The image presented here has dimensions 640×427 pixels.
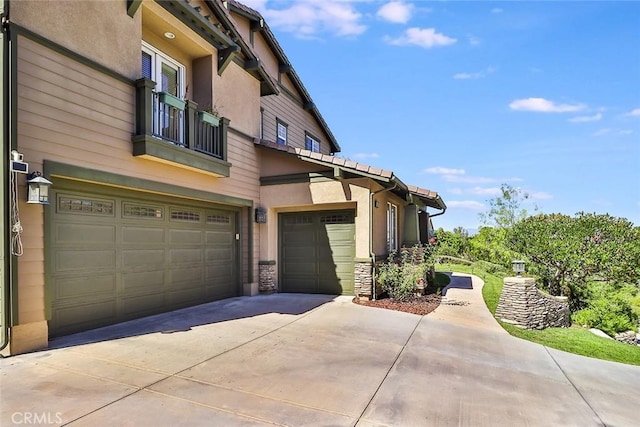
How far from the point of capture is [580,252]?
33.0 feet

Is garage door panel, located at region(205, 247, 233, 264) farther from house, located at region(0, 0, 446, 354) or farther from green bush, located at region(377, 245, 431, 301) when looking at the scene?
green bush, located at region(377, 245, 431, 301)

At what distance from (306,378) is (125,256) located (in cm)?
441

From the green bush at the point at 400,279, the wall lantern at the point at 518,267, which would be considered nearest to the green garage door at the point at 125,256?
the green bush at the point at 400,279

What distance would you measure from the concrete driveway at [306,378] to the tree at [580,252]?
4.57 metres

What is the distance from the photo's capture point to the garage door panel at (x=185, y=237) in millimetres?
7989

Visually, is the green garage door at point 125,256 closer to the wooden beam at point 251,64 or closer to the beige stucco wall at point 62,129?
the beige stucco wall at point 62,129

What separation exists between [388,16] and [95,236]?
29.9ft

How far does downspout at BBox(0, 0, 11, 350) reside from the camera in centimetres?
471

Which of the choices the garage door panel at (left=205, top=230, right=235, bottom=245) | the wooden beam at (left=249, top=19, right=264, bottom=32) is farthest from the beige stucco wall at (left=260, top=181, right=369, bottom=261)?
the wooden beam at (left=249, top=19, right=264, bottom=32)

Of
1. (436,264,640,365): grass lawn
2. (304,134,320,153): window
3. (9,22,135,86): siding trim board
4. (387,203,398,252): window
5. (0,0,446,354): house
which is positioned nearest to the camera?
(9,22,135,86): siding trim board

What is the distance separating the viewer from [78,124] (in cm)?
577

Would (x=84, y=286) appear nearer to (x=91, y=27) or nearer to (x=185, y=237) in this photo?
(x=185, y=237)

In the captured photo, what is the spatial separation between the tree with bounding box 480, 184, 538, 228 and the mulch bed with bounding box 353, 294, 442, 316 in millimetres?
15176

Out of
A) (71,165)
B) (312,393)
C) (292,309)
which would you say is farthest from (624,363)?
(71,165)
